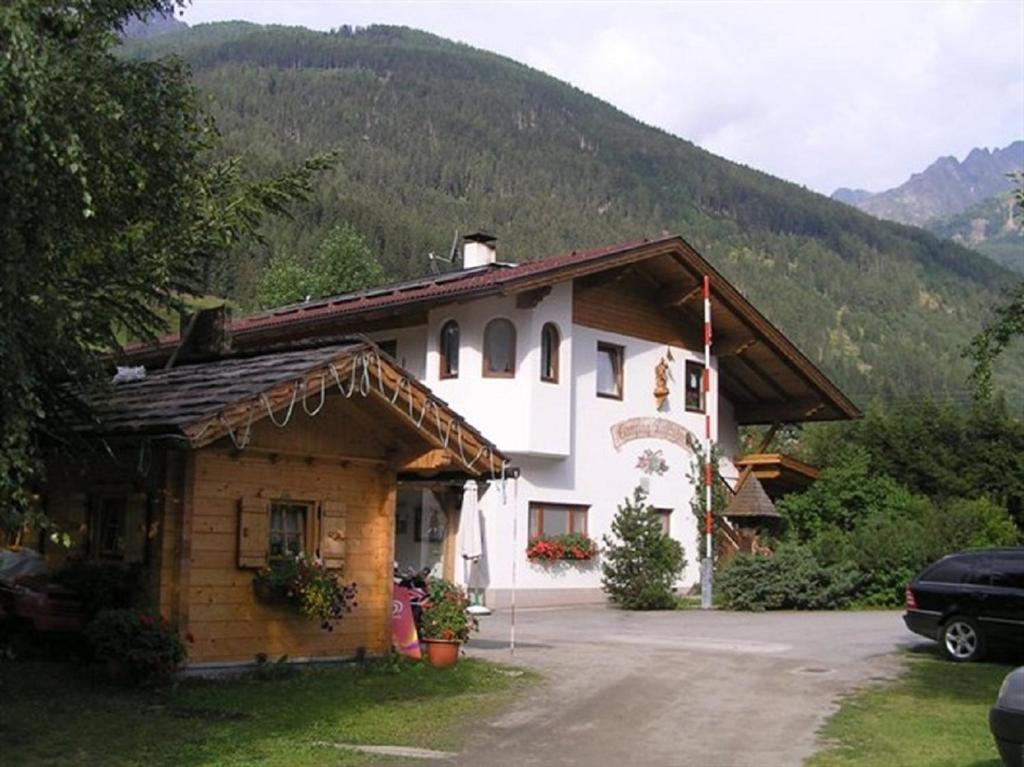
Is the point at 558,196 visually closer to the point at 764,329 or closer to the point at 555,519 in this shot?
the point at 764,329

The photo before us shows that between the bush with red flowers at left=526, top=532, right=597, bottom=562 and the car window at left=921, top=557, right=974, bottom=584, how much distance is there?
9.95 metres

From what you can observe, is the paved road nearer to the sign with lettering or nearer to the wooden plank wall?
the wooden plank wall

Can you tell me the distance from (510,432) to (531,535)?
242 centimetres

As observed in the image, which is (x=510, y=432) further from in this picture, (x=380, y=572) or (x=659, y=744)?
(x=659, y=744)

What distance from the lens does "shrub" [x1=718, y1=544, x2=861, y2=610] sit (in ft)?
83.5

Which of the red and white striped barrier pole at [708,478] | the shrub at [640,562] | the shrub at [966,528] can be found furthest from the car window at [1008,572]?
the shrub at [640,562]

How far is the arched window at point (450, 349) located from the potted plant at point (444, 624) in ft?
35.3

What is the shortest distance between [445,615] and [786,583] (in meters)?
12.2

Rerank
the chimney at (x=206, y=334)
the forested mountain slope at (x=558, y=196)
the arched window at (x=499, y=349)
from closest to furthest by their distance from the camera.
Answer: the chimney at (x=206, y=334) < the arched window at (x=499, y=349) < the forested mountain slope at (x=558, y=196)

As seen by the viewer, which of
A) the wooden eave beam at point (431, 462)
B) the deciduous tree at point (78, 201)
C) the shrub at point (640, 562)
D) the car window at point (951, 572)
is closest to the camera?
the deciduous tree at point (78, 201)

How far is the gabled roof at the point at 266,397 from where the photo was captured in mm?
12289

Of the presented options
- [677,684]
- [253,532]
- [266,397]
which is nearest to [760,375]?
[677,684]

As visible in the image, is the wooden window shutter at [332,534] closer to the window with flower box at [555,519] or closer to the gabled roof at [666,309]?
the gabled roof at [666,309]

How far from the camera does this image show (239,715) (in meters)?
11.3
